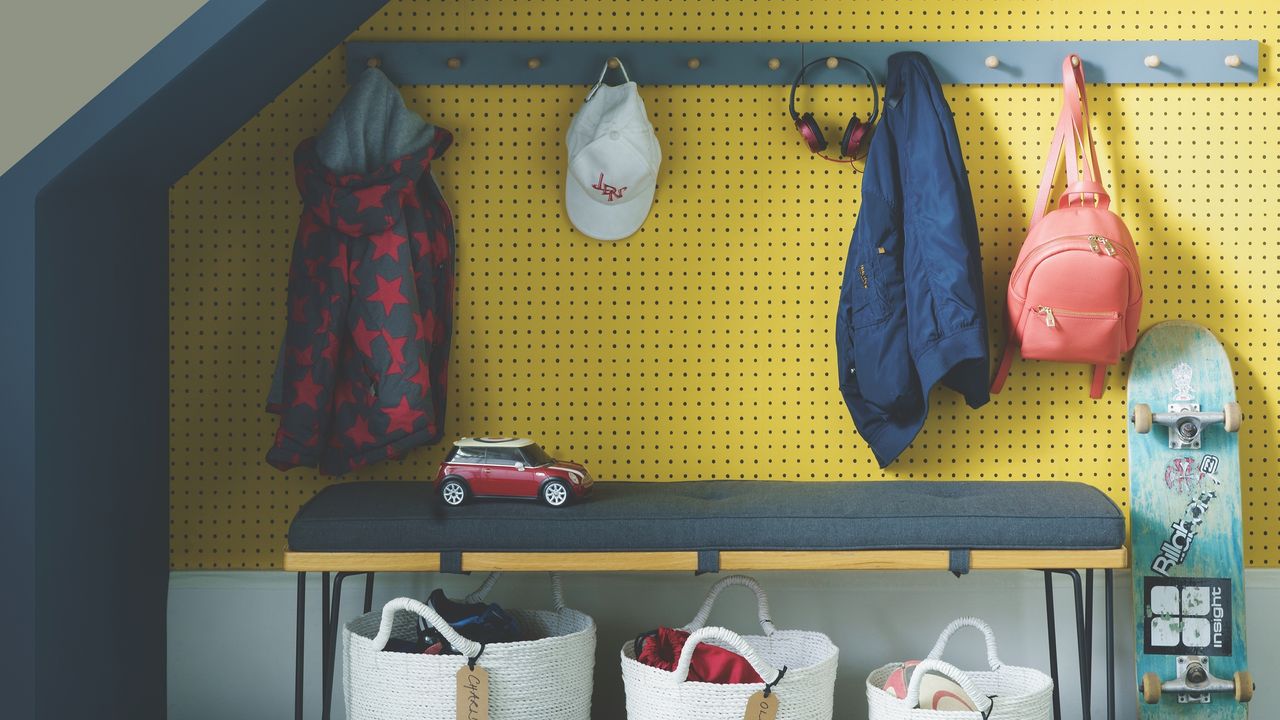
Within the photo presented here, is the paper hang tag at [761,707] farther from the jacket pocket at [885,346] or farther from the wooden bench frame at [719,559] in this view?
the jacket pocket at [885,346]

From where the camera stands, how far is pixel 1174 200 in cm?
281

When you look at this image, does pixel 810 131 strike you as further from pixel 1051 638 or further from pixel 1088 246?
pixel 1051 638

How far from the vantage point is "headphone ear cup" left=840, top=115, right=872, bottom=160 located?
2725 millimetres

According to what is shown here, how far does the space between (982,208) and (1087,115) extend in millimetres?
338

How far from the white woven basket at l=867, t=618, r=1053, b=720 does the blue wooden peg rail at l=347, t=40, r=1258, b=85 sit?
55.7 inches

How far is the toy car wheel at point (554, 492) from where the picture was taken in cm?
242

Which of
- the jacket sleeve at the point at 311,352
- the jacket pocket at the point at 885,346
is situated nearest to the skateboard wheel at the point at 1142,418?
the jacket pocket at the point at 885,346

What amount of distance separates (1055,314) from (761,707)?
1.17m

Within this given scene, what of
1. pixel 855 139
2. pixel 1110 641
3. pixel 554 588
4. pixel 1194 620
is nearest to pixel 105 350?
pixel 554 588

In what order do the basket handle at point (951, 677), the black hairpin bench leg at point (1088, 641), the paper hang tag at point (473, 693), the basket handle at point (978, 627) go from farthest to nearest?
1. the basket handle at point (978, 627)
2. the black hairpin bench leg at point (1088, 641)
3. the paper hang tag at point (473, 693)
4. the basket handle at point (951, 677)

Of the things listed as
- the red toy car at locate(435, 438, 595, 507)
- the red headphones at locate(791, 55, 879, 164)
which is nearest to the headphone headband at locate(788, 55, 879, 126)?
the red headphones at locate(791, 55, 879, 164)

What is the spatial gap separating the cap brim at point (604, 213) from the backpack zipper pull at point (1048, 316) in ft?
3.30

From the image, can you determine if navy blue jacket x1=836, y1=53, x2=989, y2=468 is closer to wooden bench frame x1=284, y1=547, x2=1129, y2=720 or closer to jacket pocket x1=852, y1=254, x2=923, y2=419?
jacket pocket x1=852, y1=254, x2=923, y2=419

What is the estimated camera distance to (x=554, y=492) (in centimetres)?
243
